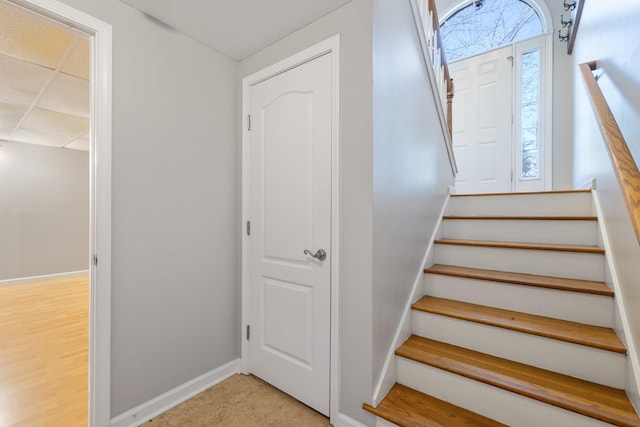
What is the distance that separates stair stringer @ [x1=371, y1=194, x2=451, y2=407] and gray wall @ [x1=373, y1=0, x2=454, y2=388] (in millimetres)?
40

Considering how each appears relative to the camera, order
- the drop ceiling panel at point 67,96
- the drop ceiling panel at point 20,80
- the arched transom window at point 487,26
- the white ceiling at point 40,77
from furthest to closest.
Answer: the arched transom window at point 487,26
the drop ceiling panel at point 67,96
the drop ceiling panel at point 20,80
the white ceiling at point 40,77

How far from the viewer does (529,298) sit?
1.58m

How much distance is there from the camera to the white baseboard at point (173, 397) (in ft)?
4.94

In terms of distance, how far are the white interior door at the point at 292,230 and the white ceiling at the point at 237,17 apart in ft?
0.81

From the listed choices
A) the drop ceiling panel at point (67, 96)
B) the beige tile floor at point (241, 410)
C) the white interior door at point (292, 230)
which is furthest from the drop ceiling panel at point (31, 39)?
the beige tile floor at point (241, 410)

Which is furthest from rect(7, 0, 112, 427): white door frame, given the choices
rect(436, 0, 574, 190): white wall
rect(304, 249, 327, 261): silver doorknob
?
rect(436, 0, 574, 190): white wall

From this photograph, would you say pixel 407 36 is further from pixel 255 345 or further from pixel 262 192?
pixel 255 345

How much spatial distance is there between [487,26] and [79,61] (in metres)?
4.68

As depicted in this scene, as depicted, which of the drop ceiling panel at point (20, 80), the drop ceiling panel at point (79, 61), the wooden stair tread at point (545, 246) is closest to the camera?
the wooden stair tread at point (545, 246)

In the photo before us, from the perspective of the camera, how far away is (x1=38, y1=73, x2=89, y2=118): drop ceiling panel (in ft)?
8.14

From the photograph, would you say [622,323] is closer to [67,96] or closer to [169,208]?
[169,208]

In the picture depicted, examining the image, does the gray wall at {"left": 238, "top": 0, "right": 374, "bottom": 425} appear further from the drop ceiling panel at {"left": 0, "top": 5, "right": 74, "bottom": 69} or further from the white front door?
the white front door

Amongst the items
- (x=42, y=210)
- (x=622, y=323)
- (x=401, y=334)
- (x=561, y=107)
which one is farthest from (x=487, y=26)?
(x=42, y=210)

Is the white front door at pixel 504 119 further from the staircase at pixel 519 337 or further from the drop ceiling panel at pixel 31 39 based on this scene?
the drop ceiling panel at pixel 31 39
